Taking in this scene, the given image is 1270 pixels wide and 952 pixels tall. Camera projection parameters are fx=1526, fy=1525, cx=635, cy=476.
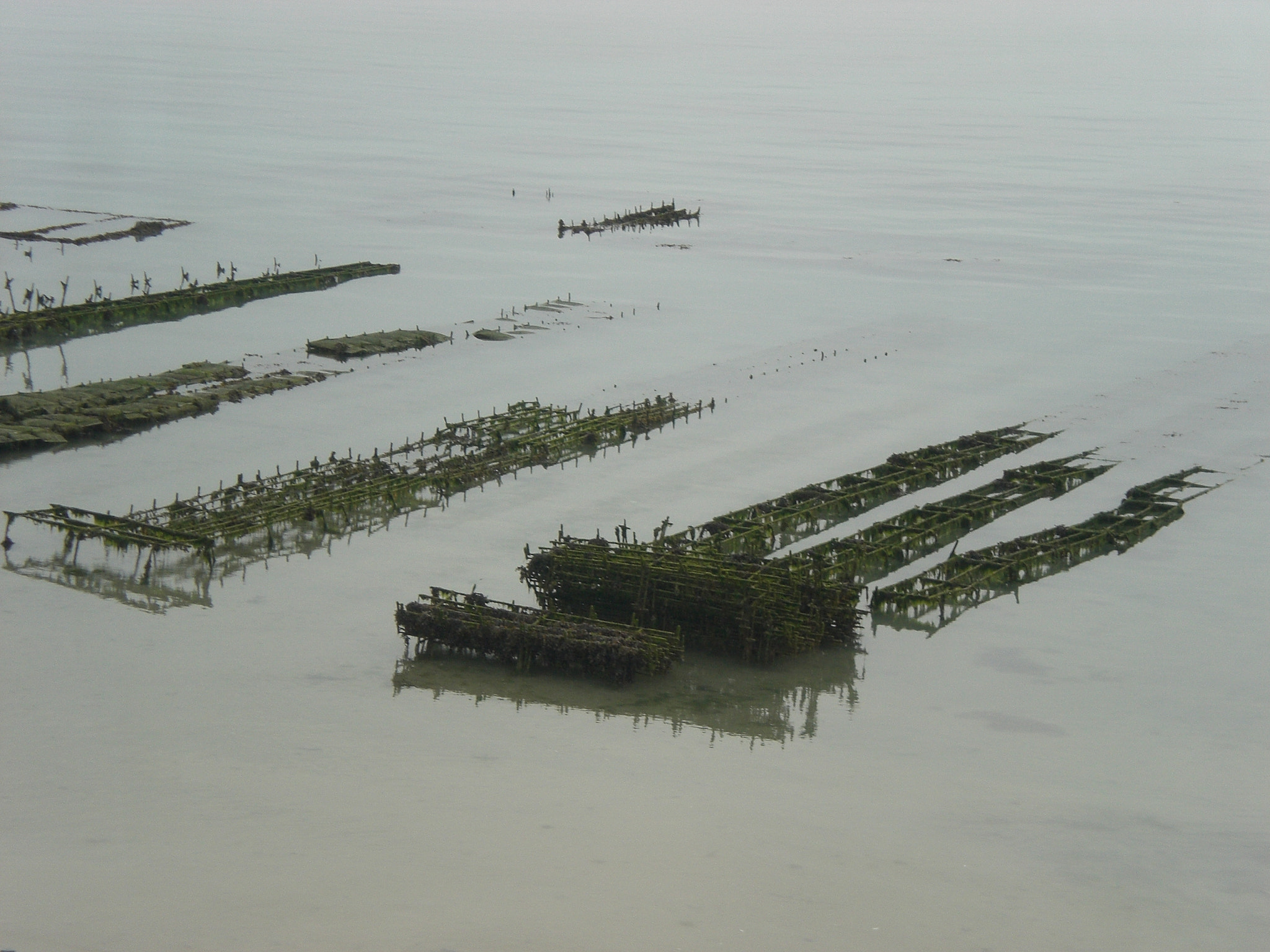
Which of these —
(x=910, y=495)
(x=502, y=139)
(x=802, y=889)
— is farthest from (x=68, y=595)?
(x=502, y=139)

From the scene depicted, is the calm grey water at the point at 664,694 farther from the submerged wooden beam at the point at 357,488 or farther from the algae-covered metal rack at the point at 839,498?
the algae-covered metal rack at the point at 839,498

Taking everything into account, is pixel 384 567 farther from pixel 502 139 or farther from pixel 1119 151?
pixel 1119 151

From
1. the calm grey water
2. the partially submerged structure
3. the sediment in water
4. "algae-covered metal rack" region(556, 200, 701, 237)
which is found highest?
"algae-covered metal rack" region(556, 200, 701, 237)

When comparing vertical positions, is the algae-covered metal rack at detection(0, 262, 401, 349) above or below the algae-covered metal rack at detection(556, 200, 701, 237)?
below

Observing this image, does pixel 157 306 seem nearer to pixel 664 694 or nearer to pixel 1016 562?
pixel 1016 562

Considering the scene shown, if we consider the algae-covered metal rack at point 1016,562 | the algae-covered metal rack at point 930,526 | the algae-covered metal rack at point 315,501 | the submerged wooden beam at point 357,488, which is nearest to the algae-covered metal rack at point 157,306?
the algae-covered metal rack at point 315,501

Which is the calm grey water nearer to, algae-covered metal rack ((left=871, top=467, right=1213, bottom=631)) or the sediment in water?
algae-covered metal rack ((left=871, top=467, right=1213, bottom=631))

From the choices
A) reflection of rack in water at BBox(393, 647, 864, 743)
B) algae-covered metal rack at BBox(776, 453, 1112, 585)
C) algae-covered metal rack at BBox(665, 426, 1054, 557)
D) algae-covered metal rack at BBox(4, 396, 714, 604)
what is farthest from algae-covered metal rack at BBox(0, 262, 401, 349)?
algae-covered metal rack at BBox(776, 453, 1112, 585)
